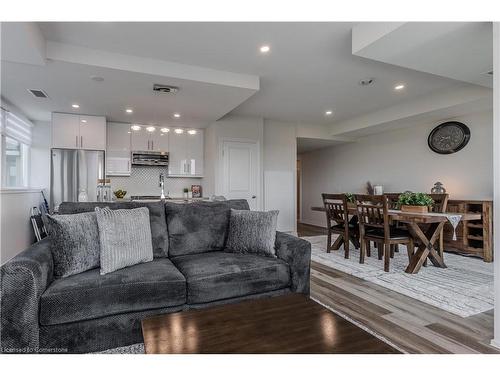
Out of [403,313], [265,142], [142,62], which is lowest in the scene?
[403,313]

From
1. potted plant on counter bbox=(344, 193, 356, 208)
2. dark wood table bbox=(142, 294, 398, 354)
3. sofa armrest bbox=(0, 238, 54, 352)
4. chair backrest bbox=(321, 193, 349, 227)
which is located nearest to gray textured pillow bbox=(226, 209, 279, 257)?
dark wood table bbox=(142, 294, 398, 354)

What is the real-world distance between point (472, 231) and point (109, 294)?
5172mm

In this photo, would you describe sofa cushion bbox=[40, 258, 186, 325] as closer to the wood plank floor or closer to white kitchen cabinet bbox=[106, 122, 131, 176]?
the wood plank floor

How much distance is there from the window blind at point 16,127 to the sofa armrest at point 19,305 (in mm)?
3954

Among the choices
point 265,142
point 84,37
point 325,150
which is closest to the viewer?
point 84,37

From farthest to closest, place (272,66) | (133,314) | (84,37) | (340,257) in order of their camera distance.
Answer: (340,257), (272,66), (84,37), (133,314)

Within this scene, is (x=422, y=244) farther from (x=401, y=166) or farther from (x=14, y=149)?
(x=14, y=149)

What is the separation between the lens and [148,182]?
19.7ft

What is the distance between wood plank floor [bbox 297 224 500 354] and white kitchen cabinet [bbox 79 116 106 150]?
14.2 feet

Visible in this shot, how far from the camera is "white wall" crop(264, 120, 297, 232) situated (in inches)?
246

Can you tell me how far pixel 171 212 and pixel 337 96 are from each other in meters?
3.49

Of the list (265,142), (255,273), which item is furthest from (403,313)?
(265,142)
